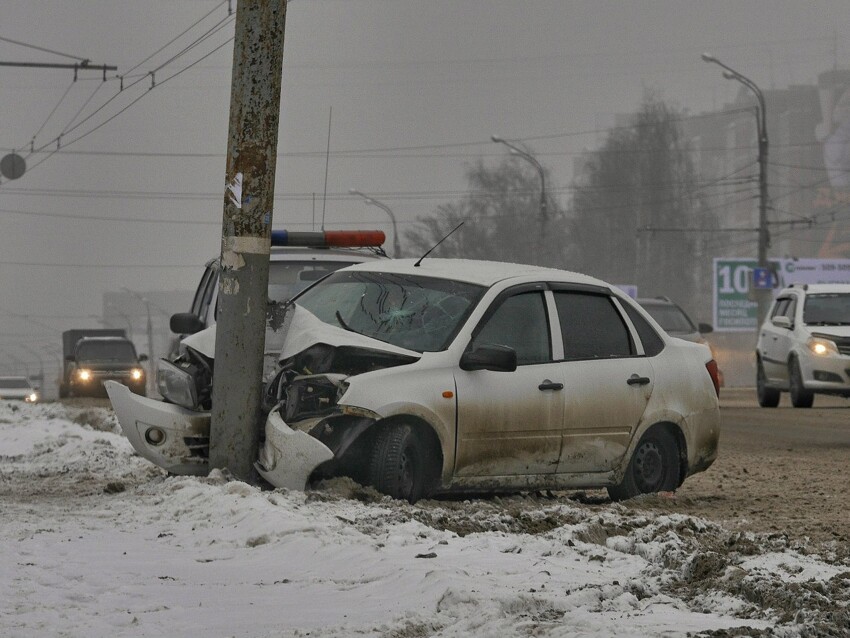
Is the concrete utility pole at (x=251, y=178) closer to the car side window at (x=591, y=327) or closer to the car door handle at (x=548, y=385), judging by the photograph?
the car door handle at (x=548, y=385)

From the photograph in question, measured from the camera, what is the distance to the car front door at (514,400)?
912 centimetres

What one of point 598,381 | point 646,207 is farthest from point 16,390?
point 646,207

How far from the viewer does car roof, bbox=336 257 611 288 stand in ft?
32.2

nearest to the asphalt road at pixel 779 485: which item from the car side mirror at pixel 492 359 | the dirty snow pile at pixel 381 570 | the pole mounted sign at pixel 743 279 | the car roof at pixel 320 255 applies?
the dirty snow pile at pixel 381 570

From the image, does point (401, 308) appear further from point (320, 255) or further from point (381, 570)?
point (320, 255)

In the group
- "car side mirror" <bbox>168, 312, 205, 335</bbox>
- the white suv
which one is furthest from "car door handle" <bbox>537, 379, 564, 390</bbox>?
the white suv

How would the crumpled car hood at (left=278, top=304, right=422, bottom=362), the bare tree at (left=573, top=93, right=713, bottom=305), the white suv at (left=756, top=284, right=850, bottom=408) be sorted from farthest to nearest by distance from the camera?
the bare tree at (left=573, top=93, right=713, bottom=305), the white suv at (left=756, top=284, right=850, bottom=408), the crumpled car hood at (left=278, top=304, right=422, bottom=362)

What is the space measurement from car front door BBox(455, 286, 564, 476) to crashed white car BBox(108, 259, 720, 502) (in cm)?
1

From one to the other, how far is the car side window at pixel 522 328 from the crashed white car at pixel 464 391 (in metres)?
0.01

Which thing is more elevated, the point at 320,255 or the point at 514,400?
the point at 320,255

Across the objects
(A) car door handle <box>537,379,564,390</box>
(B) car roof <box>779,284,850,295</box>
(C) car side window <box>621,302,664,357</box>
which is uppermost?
(B) car roof <box>779,284,850,295</box>

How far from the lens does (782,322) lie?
2352 centimetres

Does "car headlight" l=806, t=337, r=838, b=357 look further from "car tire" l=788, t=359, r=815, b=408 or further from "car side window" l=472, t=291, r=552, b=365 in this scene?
"car side window" l=472, t=291, r=552, b=365

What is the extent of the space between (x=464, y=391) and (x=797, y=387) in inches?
611
